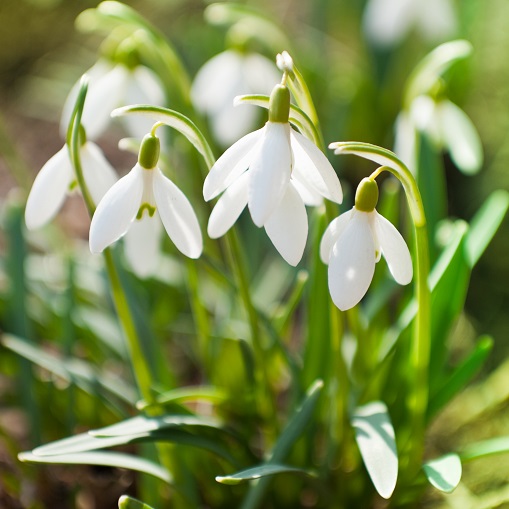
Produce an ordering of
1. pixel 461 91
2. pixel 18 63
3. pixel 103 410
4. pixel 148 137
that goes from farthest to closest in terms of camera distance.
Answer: pixel 18 63 → pixel 461 91 → pixel 103 410 → pixel 148 137

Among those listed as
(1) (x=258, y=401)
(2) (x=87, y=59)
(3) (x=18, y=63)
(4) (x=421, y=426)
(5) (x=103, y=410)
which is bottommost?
(3) (x=18, y=63)

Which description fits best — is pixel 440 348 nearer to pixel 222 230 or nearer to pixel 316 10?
pixel 222 230

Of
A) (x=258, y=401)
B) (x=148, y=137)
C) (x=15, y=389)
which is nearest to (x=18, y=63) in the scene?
(x=15, y=389)

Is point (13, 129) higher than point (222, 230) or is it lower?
lower

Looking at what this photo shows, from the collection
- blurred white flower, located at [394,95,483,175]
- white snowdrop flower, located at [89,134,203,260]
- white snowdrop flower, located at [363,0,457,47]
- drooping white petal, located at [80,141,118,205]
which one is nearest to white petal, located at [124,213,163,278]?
drooping white petal, located at [80,141,118,205]

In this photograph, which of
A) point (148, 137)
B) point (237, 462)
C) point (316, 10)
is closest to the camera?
point (148, 137)

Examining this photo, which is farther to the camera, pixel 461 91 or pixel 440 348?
pixel 461 91

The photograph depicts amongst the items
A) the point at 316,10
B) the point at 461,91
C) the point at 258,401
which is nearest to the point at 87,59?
the point at 316,10

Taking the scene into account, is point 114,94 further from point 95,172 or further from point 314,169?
point 314,169
